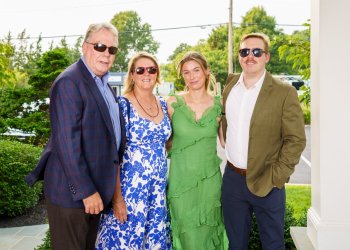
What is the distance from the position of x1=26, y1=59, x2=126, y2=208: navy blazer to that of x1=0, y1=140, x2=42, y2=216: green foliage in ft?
12.5

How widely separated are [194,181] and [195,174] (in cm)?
7

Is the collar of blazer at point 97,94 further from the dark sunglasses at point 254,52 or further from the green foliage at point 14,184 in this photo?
the green foliage at point 14,184

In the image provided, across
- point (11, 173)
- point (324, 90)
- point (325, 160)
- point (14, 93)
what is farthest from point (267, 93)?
point (14, 93)

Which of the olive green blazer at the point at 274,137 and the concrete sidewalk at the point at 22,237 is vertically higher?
the olive green blazer at the point at 274,137

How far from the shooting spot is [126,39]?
68688mm

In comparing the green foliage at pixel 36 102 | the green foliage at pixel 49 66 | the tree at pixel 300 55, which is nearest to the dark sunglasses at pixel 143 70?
the tree at pixel 300 55

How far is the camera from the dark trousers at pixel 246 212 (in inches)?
127

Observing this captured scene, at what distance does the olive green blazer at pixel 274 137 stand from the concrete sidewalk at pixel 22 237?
325 cm

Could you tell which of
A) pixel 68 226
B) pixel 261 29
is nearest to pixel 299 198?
pixel 68 226

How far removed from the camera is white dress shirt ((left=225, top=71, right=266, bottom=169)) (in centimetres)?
328

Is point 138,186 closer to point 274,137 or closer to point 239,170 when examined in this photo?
point 239,170

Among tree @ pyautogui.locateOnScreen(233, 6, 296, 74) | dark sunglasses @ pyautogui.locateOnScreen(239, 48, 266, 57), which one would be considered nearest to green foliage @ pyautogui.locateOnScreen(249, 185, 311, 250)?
dark sunglasses @ pyautogui.locateOnScreen(239, 48, 266, 57)

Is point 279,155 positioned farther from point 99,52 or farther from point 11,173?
point 11,173

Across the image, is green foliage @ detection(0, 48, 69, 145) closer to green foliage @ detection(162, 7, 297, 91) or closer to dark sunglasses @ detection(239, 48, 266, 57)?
dark sunglasses @ detection(239, 48, 266, 57)
